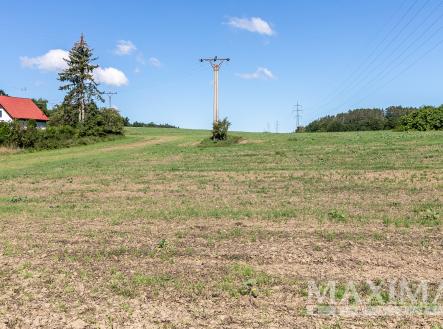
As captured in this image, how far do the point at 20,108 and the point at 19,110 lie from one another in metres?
0.82

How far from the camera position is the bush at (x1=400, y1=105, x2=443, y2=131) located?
2003 inches

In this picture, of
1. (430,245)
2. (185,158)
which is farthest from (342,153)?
(430,245)

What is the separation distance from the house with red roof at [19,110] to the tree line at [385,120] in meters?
54.3

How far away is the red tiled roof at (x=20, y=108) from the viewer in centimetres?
6919

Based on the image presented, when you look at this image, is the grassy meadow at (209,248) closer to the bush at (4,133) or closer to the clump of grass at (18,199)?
the clump of grass at (18,199)

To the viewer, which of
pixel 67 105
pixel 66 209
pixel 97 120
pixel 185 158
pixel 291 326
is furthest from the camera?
pixel 67 105

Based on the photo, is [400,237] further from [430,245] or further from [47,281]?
[47,281]

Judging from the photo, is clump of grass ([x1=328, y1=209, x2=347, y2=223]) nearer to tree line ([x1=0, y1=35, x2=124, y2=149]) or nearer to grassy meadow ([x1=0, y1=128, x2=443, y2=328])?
grassy meadow ([x1=0, y1=128, x2=443, y2=328])

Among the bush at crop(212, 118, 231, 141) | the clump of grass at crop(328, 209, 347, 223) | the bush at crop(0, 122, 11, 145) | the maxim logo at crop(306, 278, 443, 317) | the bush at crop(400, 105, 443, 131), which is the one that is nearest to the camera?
the maxim logo at crop(306, 278, 443, 317)

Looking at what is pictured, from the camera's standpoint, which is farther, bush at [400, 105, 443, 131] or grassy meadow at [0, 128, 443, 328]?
bush at [400, 105, 443, 131]

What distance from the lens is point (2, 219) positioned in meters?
10.9

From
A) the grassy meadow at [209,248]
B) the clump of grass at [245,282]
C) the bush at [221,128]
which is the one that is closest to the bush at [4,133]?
the bush at [221,128]

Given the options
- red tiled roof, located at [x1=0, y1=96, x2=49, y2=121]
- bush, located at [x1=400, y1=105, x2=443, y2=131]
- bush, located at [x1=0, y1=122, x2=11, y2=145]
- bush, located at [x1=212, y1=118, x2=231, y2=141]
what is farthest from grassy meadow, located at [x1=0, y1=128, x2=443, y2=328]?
red tiled roof, located at [x1=0, y1=96, x2=49, y2=121]

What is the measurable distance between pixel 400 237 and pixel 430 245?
62 centimetres
